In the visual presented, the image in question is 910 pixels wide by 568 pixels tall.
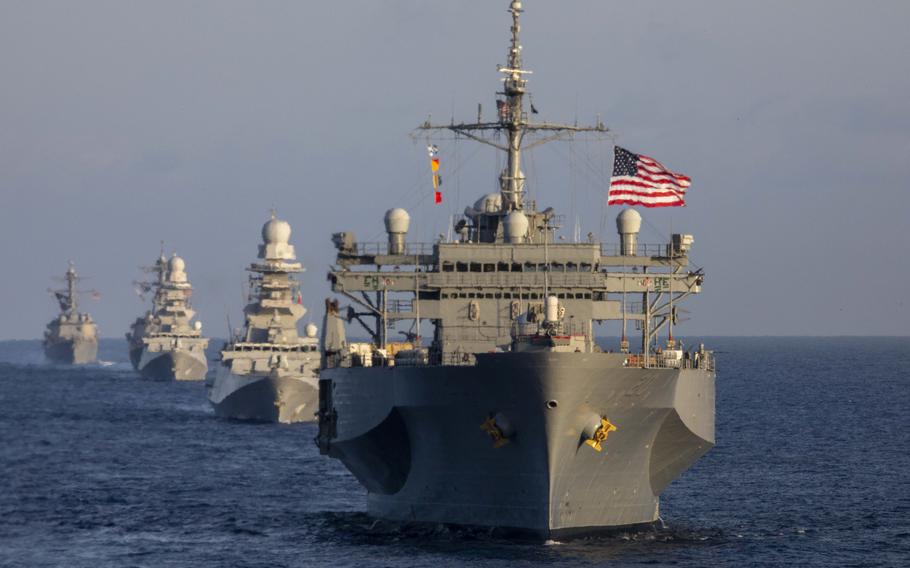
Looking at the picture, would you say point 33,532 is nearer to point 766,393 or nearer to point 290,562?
point 290,562

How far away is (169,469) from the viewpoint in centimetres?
6041

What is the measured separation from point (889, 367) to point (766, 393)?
211 ft

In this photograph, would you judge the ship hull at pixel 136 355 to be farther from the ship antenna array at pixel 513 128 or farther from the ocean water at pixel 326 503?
the ship antenna array at pixel 513 128

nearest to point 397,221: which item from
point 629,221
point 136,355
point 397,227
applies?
point 397,227

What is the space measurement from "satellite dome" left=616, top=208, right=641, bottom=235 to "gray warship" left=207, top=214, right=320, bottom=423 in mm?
49075

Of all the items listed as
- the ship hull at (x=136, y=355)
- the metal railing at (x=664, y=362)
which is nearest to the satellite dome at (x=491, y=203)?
the metal railing at (x=664, y=362)

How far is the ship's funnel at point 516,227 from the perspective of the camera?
4403 centimetres

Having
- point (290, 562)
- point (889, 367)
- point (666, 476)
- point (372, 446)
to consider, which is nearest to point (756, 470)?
point (666, 476)

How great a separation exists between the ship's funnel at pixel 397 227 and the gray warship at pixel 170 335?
106m

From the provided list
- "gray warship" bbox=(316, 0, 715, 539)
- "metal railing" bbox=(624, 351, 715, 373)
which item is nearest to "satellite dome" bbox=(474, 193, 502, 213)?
"gray warship" bbox=(316, 0, 715, 539)

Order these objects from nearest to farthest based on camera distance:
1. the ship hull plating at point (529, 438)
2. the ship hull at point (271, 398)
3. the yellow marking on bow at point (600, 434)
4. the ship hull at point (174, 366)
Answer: the ship hull plating at point (529, 438) → the yellow marking on bow at point (600, 434) → the ship hull at point (271, 398) → the ship hull at point (174, 366)

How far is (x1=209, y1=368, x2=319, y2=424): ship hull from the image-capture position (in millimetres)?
92625

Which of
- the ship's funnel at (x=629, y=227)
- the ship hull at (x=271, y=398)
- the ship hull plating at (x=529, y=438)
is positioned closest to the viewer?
the ship hull plating at (x=529, y=438)

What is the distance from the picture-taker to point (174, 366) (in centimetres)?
14900
